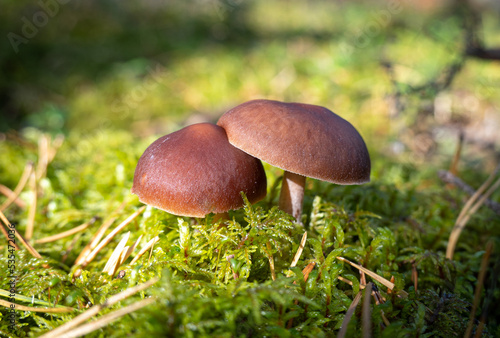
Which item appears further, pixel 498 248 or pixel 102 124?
pixel 102 124

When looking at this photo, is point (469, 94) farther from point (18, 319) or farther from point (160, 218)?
point (18, 319)

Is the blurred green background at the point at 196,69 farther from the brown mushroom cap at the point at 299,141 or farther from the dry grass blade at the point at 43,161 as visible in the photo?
the brown mushroom cap at the point at 299,141

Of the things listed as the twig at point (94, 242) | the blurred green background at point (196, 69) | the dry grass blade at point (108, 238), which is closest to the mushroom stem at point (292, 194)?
the dry grass blade at point (108, 238)

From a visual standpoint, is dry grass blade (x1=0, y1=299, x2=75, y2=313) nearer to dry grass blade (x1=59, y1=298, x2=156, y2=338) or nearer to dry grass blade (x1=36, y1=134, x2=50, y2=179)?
dry grass blade (x1=59, y1=298, x2=156, y2=338)

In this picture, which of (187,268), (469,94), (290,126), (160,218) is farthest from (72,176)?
(469,94)

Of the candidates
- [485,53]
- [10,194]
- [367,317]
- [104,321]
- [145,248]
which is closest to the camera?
[104,321]

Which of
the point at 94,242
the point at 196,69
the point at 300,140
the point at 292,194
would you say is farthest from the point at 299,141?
the point at 196,69

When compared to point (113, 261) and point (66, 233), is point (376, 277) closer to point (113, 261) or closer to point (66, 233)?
point (113, 261)
